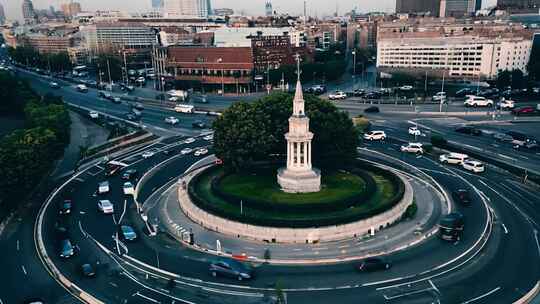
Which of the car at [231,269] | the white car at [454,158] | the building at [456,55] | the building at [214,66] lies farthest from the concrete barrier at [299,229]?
the building at [456,55]

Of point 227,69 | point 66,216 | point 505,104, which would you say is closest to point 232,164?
point 66,216

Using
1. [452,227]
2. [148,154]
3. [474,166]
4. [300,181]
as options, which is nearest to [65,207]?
[148,154]

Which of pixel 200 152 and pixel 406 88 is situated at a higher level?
pixel 406 88

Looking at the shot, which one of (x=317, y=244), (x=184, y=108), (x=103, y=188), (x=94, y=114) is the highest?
(x=184, y=108)

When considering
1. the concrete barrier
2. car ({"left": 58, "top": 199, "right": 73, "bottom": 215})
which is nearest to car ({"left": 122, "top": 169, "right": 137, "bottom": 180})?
car ({"left": 58, "top": 199, "right": 73, "bottom": 215})

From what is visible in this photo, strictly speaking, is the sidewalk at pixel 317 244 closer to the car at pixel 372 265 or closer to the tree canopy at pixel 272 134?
the car at pixel 372 265

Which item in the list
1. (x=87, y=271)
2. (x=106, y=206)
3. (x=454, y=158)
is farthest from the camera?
(x=454, y=158)

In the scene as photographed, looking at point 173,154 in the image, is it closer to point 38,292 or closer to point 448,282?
point 38,292

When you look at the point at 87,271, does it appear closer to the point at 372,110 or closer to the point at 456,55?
the point at 372,110
